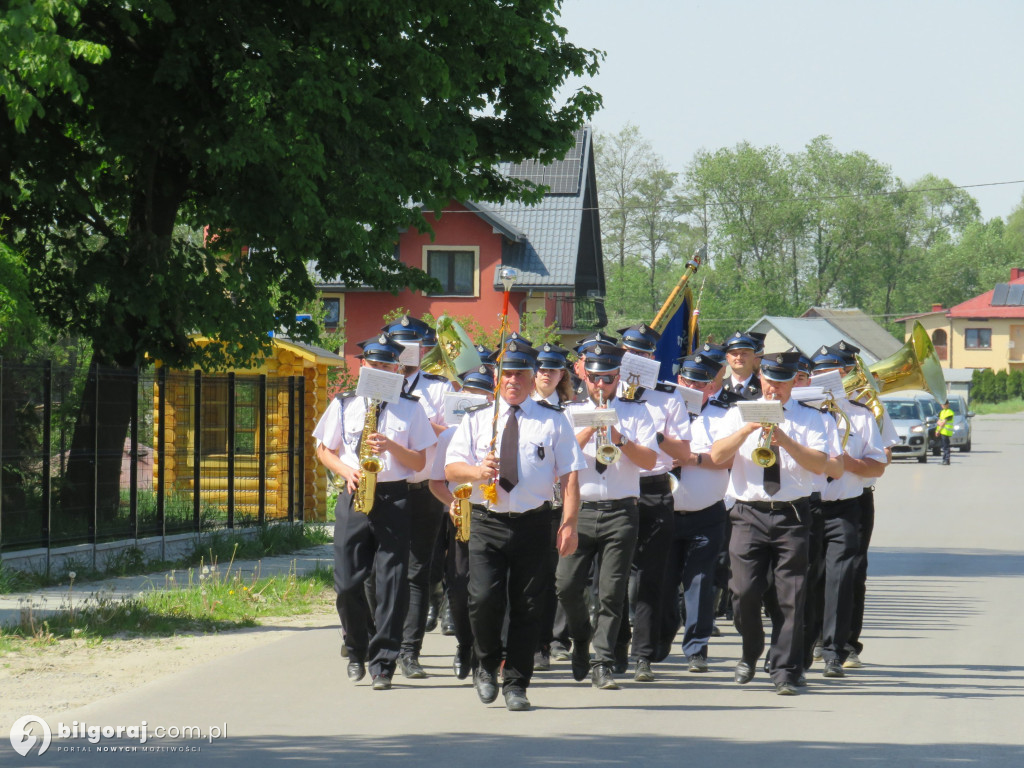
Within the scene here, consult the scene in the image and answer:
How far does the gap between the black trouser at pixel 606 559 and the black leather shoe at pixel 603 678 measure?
4 centimetres

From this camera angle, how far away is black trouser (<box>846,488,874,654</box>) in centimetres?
962

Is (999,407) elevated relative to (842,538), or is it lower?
lower

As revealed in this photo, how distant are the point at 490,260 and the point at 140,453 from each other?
3472 cm

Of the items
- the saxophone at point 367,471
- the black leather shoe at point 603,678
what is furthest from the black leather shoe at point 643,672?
the saxophone at point 367,471

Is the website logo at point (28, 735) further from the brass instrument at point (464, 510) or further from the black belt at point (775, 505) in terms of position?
the black belt at point (775, 505)

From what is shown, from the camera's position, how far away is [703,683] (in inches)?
360

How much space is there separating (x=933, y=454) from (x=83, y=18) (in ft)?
115

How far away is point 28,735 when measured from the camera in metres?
7.30

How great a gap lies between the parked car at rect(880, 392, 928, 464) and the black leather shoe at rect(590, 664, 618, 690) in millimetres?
31641

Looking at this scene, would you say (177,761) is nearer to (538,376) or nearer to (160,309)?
(538,376)

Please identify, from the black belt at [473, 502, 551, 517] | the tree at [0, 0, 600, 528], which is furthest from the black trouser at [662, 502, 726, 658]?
the tree at [0, 0, 600, 528]

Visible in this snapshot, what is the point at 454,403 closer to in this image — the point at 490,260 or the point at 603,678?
the point at 603,678

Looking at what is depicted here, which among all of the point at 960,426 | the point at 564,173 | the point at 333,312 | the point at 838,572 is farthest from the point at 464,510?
the point at 564,173

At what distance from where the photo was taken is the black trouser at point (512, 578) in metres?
8.12
